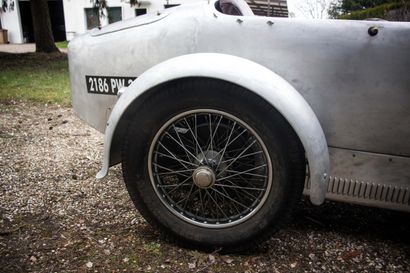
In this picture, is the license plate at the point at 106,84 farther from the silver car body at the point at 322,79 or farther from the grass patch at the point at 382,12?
the grass patch at the point at 382,12

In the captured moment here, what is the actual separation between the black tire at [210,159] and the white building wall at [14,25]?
92.1 ft

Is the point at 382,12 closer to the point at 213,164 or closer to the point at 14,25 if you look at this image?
the point at 213,164

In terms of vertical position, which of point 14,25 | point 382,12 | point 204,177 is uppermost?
point 382,12

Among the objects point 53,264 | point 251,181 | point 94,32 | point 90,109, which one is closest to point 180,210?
point 251,181

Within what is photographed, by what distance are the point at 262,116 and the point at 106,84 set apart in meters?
1.10

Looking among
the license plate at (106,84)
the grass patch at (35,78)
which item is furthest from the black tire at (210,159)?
the grass patch at (35,78)

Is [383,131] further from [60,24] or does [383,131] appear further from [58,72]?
[60,24]

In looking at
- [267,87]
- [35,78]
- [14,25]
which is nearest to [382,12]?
[267,87]

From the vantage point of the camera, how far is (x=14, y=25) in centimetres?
2550

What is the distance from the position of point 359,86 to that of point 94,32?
1.72 metres

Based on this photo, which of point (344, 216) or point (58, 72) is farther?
point (58, 72)

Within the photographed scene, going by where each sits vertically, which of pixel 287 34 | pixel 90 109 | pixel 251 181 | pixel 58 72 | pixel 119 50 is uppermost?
pixel 287 34

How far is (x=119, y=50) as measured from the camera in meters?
2.14

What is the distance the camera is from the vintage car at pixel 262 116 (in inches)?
65.7
